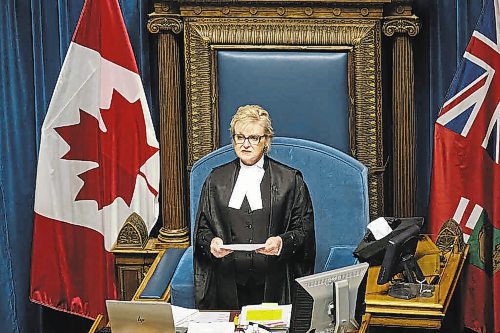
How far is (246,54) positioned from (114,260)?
134cm

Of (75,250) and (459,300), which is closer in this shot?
(459,300)

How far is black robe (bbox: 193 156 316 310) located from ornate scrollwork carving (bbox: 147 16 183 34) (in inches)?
43.3

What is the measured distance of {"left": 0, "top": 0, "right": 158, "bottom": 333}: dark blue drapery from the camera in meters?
6.94

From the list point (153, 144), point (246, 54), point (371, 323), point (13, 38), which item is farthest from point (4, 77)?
point (371, 323)

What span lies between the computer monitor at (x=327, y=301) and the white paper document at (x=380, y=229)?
1.59 feet

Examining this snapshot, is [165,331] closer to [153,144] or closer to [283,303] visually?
[283,303]

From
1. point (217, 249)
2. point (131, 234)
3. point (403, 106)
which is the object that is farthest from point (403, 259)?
point (131, 234)

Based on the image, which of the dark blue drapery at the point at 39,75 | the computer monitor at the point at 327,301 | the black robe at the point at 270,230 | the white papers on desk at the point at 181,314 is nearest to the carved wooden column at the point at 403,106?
the dark blue drapery at the point at 39,75

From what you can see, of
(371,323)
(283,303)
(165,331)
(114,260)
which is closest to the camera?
(165,331)

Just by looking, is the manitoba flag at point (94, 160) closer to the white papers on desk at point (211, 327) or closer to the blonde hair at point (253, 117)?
the blonde hair at point (253, 117)

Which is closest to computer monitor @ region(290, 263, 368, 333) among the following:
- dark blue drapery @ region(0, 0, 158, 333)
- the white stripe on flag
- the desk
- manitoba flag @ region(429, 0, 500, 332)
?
the desk

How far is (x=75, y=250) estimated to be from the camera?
7055mm

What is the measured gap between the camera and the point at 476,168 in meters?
6.62

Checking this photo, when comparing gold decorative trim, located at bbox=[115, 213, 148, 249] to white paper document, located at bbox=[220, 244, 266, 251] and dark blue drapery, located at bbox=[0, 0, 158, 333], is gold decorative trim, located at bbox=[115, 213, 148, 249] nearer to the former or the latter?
dark blue drapery, located at bbox=[0, 0, 158, 333]
